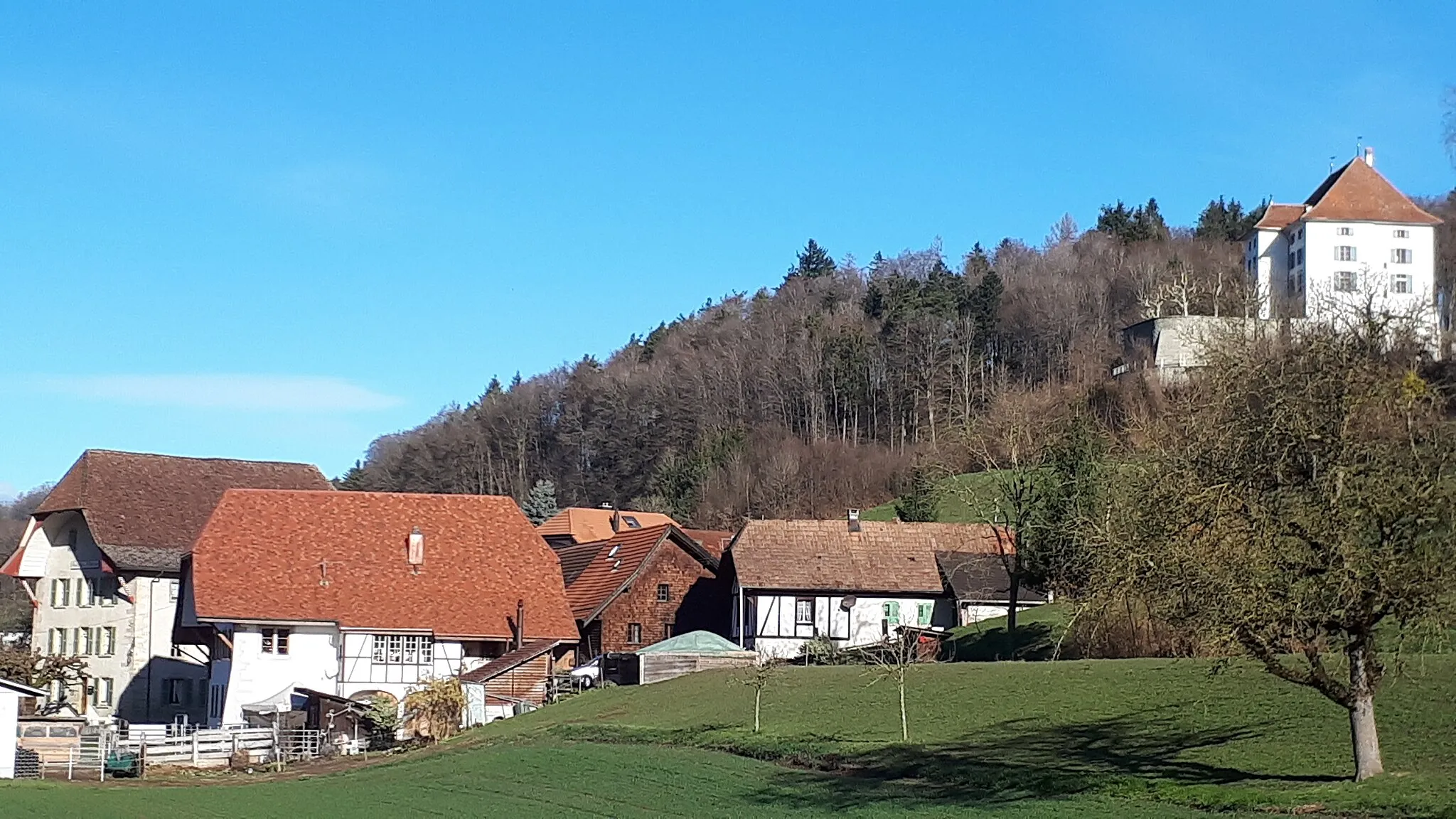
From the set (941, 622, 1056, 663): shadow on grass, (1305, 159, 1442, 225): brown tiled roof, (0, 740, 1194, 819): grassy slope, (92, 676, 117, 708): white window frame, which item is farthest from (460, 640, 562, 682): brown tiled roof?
(1305, 159, 1442, 225): brown tiled roof

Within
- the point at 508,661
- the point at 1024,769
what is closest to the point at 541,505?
the point at 508,661

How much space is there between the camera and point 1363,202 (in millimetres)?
116312

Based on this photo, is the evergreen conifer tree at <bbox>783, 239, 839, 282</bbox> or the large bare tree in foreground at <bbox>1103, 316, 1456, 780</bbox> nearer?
the large bare tree in foreground at <bbox>1103, 316, 1456, 780</bbox>

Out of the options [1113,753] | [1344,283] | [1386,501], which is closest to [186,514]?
[1113,753]

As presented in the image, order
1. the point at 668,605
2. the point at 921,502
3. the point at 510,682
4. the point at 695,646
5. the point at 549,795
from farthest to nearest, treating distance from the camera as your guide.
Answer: the point at 921,502 → the point at 668,605 → the point at 510,682 → the point at 695,646 → the point at 549,795

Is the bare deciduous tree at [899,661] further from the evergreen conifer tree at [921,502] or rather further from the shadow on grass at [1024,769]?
the evergreen conifer tree at [921,502]

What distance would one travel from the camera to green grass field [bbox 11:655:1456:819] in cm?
2392

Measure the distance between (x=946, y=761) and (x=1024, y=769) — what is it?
2349 millimetres

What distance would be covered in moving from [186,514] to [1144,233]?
103524 mm

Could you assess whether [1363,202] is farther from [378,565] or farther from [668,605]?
[378,565]

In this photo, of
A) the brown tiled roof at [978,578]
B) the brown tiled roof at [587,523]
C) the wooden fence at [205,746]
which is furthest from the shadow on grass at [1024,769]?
the brown tiled roof at [587,523]

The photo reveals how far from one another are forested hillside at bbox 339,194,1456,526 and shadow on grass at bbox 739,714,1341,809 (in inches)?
2799

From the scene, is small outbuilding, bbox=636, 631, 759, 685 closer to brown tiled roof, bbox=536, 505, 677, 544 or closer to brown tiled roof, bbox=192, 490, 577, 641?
brown tiled roof, bbox=192, 490, 577, 641

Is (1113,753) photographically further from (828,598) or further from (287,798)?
(828,598)
